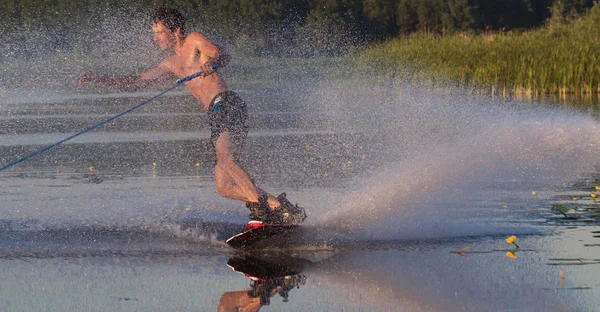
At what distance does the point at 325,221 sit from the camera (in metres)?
8.49

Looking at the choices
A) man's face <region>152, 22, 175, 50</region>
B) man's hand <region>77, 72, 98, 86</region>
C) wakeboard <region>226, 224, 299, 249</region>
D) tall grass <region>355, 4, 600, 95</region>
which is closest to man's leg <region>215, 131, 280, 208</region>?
wakeboard <region>226, 224, 299, 249</region>

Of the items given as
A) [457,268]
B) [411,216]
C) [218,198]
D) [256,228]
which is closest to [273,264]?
[256,228]

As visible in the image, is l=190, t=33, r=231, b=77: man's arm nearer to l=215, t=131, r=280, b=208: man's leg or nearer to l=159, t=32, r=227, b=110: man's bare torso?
l=159, t=32, r=227, b=110: man's bare torso

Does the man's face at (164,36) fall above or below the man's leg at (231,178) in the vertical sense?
above

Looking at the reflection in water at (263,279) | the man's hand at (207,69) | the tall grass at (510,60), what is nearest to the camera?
the reflection in water at (263,279)

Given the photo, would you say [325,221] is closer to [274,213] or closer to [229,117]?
[274,213]

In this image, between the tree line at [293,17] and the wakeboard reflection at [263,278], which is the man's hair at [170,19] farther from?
the tree line at [293,17]

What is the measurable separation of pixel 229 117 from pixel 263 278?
158 centimetres

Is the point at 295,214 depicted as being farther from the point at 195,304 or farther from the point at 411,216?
the point at 195,304

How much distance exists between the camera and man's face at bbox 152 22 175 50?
8.16 m

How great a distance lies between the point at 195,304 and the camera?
6.14 metres

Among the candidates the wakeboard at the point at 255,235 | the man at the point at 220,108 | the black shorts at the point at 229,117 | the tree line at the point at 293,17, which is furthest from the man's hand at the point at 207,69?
the tree line at the point at 293,17

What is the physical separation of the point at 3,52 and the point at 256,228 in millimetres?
38670

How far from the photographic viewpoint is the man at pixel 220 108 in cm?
792
